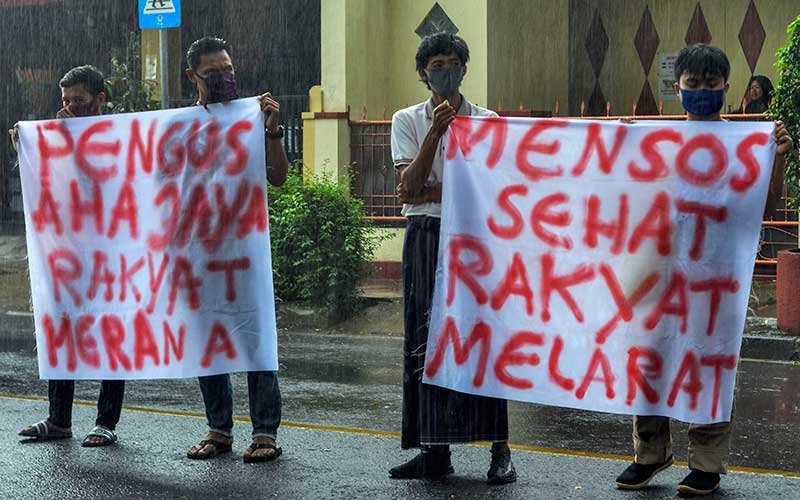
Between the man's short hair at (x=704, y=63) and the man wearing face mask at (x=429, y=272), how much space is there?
91 centimetres

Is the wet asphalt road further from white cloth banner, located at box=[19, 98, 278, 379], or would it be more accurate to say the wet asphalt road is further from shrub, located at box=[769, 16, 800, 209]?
shrub, located at box=[769, 16, 800, 209]

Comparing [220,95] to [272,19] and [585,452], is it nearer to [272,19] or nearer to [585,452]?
[585,452]

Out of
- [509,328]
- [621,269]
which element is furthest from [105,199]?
[621,269]

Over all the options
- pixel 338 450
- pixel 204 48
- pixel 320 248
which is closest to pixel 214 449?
pixel 338 450

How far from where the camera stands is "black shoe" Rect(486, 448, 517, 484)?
5.82 metres

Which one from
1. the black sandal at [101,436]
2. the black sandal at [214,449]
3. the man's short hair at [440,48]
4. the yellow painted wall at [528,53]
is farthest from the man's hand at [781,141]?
the yellow painted wall at [528,53]

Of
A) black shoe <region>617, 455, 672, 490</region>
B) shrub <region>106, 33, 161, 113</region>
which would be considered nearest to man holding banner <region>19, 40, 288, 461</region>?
black shoe <region>617, 455, 672, 490</region>

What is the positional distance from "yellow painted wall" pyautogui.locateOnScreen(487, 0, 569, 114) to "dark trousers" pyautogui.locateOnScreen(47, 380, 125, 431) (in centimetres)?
883

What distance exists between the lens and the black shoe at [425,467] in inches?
233

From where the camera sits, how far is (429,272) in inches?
234

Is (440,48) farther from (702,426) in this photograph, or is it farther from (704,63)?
(702,426)

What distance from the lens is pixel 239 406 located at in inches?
317

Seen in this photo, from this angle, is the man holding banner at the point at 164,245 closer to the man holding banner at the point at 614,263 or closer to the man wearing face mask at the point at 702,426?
the man holding banner at the point at 614,263

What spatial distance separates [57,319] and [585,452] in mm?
2762
